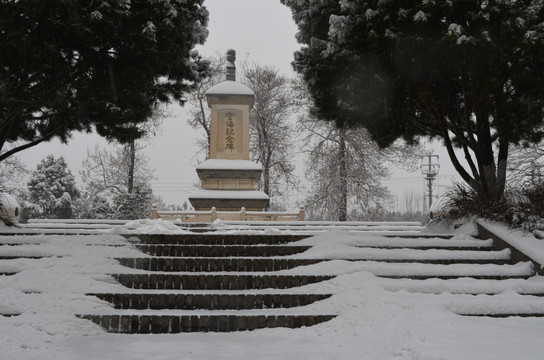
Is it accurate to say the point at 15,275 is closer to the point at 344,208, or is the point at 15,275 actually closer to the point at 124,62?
the point at 124,62

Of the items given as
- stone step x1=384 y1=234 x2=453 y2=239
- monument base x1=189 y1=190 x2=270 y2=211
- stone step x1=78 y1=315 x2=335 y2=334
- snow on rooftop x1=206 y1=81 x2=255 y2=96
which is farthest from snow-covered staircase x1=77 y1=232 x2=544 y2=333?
snow on rooftop x1=206 y1=81 x2=255 y2=96

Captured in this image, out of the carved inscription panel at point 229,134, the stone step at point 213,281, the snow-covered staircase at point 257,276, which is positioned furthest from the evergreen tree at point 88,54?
the carved inscription panel at point 229,134

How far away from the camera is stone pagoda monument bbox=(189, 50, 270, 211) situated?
68.6 ft

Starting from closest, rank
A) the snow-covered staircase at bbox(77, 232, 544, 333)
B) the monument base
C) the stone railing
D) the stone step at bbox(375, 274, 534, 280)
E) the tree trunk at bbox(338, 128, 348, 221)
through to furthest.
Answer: the snow-covered staircase at bbox(77, 232, 544, 333) < the stone step at bbox(375, 274, 534, 280) < the stone railing < the monument base < the tree trunk at bbox(338, 128, 348, 221)

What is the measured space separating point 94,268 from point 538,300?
597cm

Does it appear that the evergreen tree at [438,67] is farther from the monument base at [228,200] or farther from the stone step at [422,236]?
the monument base at [228,200]

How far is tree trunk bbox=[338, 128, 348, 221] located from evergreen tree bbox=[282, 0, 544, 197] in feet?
48.3

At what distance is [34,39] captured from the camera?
7852mm

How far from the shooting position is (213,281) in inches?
273

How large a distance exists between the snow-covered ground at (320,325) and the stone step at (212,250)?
0.43 m

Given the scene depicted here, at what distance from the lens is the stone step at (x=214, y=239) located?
846cm

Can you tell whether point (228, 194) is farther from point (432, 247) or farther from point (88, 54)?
point (432, 247)

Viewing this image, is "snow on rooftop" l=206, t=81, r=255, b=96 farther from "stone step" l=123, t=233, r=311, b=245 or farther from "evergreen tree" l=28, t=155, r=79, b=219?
"evergreen tree" l=28, t=155, r=79, b=219

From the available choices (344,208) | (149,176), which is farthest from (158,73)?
(149,176)
